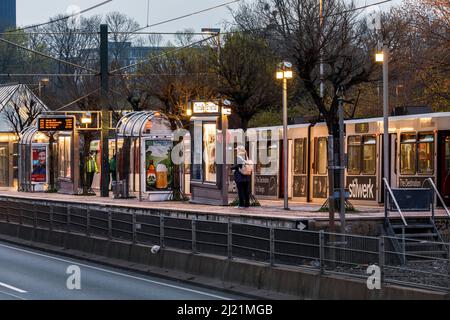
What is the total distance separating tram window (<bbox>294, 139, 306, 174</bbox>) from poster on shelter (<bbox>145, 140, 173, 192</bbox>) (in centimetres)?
498

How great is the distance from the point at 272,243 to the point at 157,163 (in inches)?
787

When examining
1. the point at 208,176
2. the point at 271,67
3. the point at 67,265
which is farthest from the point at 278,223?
the point at 271,67

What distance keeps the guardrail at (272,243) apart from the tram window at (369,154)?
9818 mm

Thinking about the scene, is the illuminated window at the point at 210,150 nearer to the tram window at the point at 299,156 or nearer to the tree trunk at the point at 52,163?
the tram window at the point at 299,156

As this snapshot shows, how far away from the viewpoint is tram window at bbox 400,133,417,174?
3178 centimetres

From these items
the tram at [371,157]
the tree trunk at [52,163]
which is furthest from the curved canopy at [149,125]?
the tree trunk at [52,163]

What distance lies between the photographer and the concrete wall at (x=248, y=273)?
17.2m

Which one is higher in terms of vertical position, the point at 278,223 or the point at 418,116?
the point at 418,116

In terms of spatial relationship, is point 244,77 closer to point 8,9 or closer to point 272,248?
point 272,248

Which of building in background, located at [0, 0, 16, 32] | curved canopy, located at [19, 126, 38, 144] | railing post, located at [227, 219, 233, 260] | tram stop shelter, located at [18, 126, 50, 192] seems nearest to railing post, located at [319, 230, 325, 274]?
railing post, located at [227, 219, 233, 260]

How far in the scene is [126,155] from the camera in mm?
41719

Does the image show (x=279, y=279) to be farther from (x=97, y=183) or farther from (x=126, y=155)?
(x=97, y=183)

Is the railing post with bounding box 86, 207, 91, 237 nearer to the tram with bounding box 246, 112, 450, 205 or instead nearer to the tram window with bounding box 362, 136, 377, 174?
the tram with bounding box 246, 112, 450, 205

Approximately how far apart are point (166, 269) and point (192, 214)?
3387 millimetres
